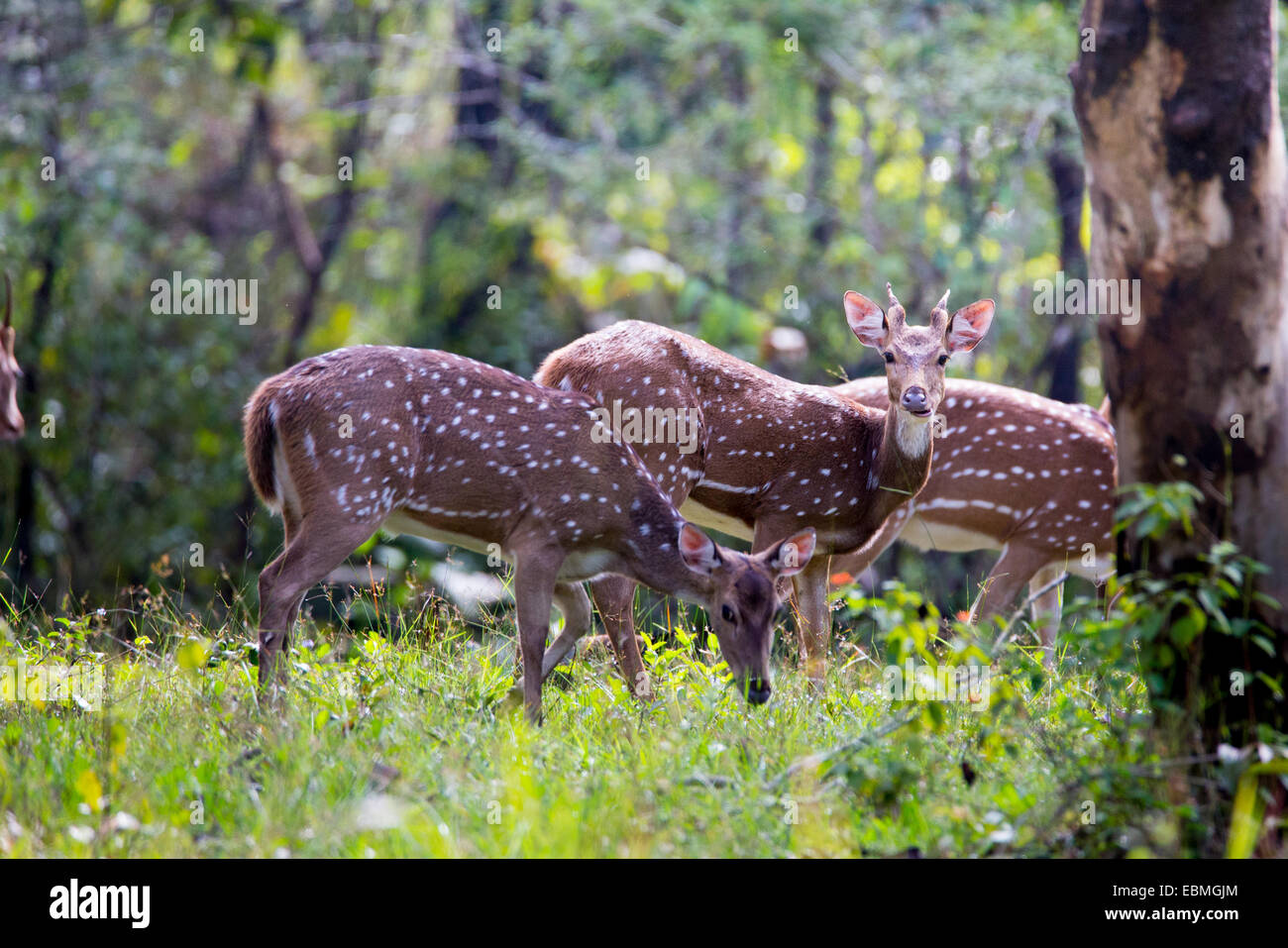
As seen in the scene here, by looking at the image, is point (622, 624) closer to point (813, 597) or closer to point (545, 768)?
point (813, 597)

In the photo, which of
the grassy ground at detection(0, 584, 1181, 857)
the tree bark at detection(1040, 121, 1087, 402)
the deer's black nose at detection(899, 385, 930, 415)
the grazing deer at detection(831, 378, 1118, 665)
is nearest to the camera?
the grassy ground at detection(0, 584, 1181, 857)

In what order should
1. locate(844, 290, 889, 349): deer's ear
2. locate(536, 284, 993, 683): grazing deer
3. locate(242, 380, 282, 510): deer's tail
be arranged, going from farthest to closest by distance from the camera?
locate(844, 290, 889, 349): deer's ear, locate(536, 284, 993, 683): grazing deer, locate(242, 380, 282, 510): deer's tail

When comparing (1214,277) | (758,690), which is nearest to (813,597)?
(758,690)

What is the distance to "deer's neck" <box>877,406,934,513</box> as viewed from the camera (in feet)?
25.4

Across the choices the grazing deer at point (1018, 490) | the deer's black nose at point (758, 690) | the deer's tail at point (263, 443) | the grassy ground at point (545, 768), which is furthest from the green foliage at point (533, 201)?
the grassy ground at point (545, 768)

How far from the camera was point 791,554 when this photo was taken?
22.0 feet

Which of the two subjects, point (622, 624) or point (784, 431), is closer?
point (622, 624)

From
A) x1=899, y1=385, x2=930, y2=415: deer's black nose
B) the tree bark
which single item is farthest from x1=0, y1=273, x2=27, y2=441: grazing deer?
Answer: the tree bark

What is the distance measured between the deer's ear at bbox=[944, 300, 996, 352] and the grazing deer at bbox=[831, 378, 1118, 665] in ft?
2.16

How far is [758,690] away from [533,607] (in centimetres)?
116

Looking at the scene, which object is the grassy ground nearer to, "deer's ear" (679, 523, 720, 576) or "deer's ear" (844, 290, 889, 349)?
"deer's ear" (679, 523, 720, 576)

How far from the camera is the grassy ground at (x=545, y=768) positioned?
459 centimetres
